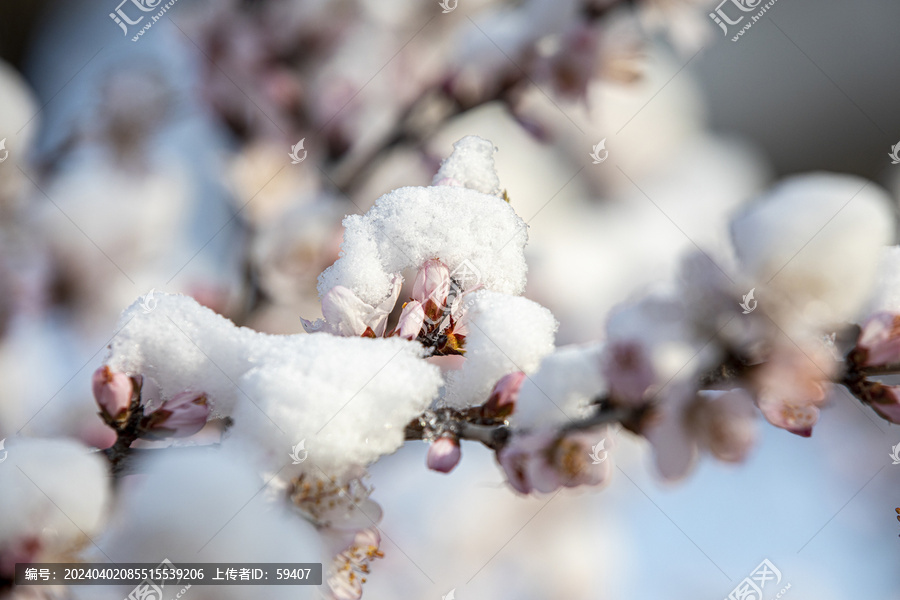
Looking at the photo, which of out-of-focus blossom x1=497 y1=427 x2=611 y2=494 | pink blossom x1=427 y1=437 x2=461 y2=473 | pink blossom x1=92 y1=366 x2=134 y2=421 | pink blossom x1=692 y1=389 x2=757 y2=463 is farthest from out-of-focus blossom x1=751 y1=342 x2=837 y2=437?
pink blossom x1=92 y1=366 x2=134 y2=421

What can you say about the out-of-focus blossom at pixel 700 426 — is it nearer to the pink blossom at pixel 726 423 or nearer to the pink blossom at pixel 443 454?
the pink blossom at pixel 726 423

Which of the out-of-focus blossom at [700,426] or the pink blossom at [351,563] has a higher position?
the out-of-focus blossom at [700,426]

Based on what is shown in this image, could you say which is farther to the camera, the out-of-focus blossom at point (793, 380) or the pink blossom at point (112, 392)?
the pink blossom at point (112, 392)

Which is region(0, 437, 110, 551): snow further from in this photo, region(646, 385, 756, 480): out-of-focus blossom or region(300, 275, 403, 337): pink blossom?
region(646, 385, 756, 480): out-of-focus blossom

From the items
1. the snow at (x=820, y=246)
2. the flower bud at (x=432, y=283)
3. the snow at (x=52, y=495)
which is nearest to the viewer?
the snow at (x=820, y=246)

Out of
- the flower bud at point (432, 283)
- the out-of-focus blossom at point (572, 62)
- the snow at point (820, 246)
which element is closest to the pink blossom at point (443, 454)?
the flower bud at point (432, 283)

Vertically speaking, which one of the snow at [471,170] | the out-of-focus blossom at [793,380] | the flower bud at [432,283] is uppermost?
the out-of-focus blossom at [793,380]

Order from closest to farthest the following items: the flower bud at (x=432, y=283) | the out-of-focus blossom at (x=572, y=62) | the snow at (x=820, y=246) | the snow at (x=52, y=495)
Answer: the snow at (x=820, y=246) < the snow at (x=52, y=495) < the flower bud at (x=432, y=283) < the out-of-focus blossom at (x=572, y=62)
